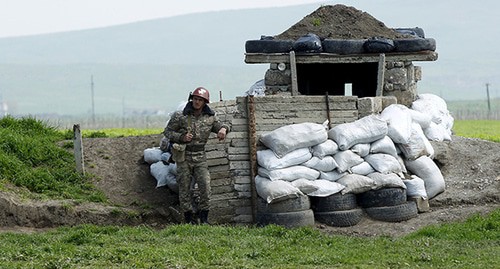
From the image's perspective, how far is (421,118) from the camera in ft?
59.2

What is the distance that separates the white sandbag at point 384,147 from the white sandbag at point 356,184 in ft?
2.03

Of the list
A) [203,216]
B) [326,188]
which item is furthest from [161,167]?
[326,188]

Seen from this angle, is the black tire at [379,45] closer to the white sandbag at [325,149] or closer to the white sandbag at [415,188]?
the white sandbag at [415,188]

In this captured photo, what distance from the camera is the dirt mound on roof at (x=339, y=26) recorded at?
20000 mm

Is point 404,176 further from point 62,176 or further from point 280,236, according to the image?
point 62,176

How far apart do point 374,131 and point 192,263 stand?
5.48 meters

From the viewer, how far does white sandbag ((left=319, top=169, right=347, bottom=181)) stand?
1552cm

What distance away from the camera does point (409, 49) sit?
18750 mm

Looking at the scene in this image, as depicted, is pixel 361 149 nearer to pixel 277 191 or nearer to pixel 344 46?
pixel 277 191

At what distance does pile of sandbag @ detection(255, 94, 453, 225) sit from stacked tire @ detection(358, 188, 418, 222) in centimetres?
2

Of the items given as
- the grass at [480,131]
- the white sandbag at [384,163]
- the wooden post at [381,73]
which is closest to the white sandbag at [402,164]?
the white sandbag at [384,163]

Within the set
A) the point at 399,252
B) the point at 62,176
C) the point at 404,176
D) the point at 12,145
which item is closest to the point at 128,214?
the point at 62,176

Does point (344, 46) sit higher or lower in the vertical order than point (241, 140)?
higher

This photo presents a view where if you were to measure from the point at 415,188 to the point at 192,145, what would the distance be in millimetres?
3336
